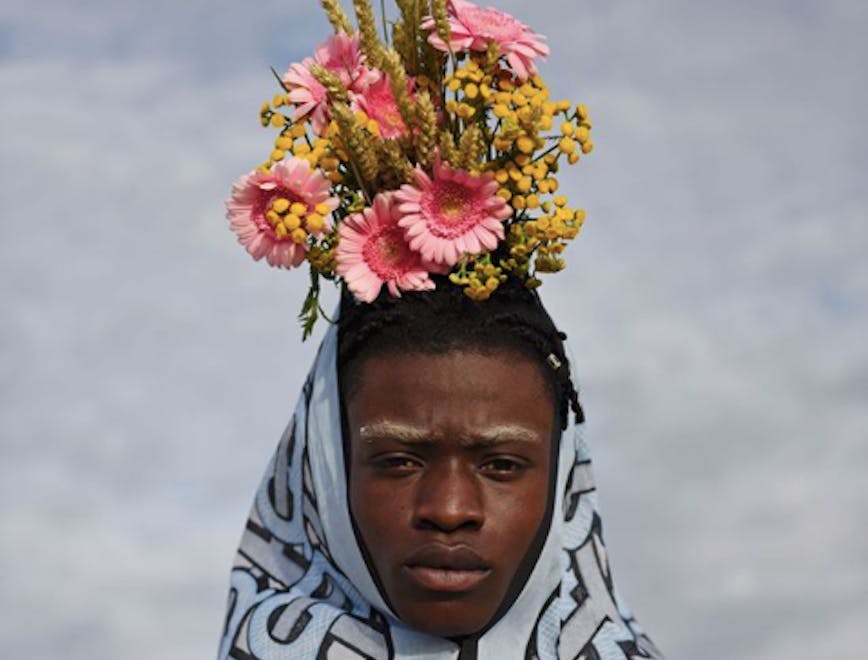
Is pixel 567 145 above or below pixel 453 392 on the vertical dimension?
above

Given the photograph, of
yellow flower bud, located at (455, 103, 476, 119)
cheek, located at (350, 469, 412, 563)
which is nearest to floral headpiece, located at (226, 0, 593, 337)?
yellow flower bud, located at (455, 103, 476, 119)

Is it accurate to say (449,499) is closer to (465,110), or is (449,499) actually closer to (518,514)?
(518,514)

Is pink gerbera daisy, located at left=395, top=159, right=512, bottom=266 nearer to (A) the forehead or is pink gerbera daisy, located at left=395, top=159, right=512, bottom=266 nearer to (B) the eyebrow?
(A) the forehead

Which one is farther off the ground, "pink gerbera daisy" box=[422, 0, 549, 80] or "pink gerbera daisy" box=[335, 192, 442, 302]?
"pink gerbera daisy" box=[422, 0, 549, 80]

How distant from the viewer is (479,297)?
5.47m

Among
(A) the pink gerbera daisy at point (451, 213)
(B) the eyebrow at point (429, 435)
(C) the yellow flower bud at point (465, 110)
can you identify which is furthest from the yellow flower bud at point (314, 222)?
(B) the eyebrow at point (429, 435)

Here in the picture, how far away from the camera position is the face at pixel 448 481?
17.4 ft

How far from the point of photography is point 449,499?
525 centimetres

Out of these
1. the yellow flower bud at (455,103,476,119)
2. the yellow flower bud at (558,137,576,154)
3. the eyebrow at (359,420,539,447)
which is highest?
the yellow flower bud at (455,103,476,119)

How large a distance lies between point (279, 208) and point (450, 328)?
26.0 inches

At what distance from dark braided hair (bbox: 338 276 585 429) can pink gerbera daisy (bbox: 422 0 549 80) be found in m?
0.69

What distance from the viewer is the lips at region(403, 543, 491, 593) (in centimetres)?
527

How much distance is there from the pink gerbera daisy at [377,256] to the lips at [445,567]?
800 mm

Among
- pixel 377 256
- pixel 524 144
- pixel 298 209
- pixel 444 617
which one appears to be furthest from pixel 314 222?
pixel 444 617
